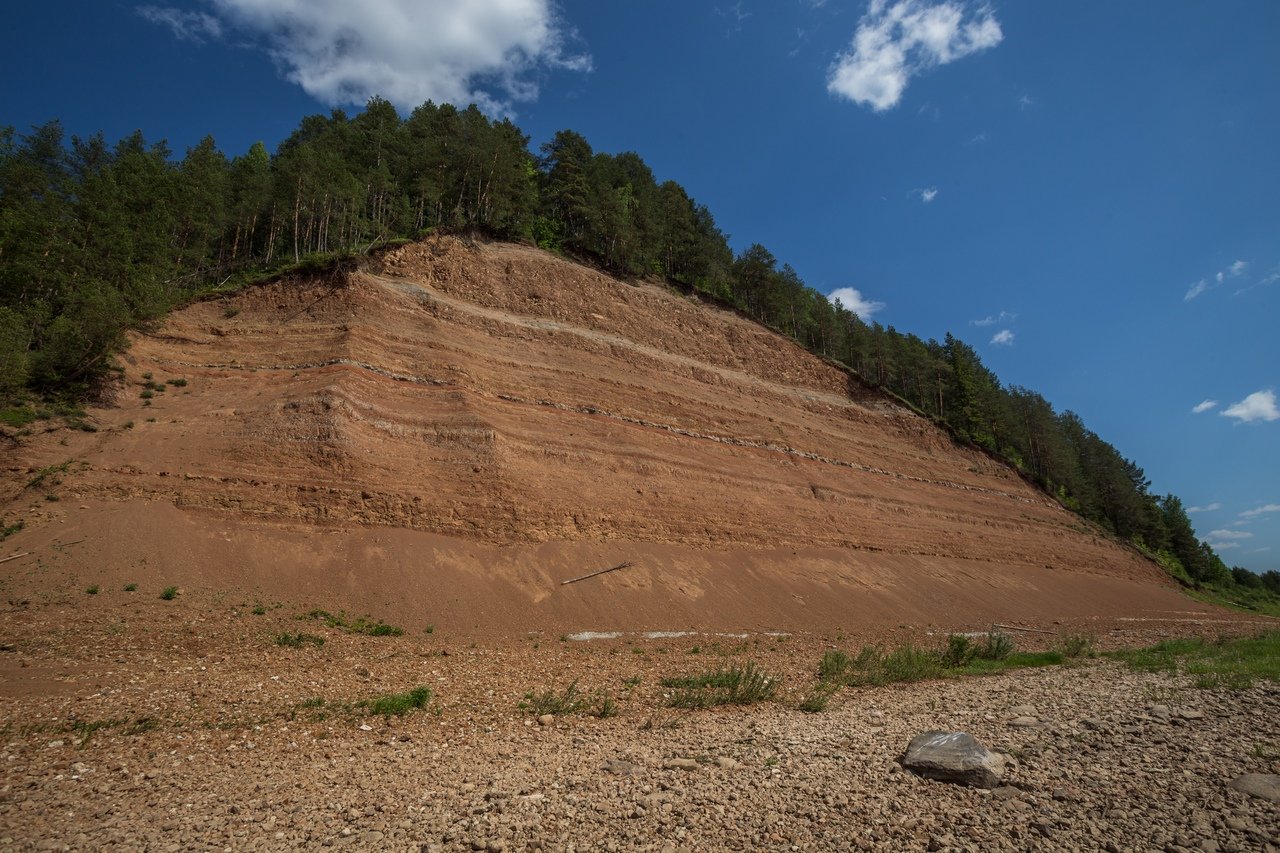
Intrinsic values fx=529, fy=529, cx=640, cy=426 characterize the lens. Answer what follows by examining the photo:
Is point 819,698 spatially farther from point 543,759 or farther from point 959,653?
point 959,653

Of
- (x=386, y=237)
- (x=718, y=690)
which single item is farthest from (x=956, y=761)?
(x=386, y=237)

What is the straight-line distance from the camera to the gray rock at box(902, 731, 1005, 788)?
17.3 feet

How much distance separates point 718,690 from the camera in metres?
9.75

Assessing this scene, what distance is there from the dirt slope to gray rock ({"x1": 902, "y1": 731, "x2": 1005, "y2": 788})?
11.4 metres

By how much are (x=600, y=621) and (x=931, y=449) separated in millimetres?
34780

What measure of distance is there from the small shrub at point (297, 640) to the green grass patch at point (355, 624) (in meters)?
1.24

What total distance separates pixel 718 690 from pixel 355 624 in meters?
9.21

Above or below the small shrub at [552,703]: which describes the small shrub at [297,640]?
below

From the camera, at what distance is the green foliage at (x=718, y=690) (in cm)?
908

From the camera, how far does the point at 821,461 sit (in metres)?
33.2

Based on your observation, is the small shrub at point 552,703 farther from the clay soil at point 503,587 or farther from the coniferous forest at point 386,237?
the coniferous forest at point 386,237

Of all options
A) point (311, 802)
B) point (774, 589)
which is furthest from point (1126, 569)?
point (311, 802)

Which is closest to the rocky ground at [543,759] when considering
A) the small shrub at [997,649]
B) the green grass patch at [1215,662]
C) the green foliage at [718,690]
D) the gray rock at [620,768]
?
the gray rock at [620,768]

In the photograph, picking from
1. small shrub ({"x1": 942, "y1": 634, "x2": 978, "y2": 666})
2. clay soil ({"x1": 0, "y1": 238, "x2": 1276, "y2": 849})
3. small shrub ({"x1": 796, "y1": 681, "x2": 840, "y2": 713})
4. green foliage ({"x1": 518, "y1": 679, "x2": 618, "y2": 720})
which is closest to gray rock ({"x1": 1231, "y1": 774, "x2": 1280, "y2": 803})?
clay soil ({"x1": 0, "y1": 238, "x2": 1276, "y2": 849})
